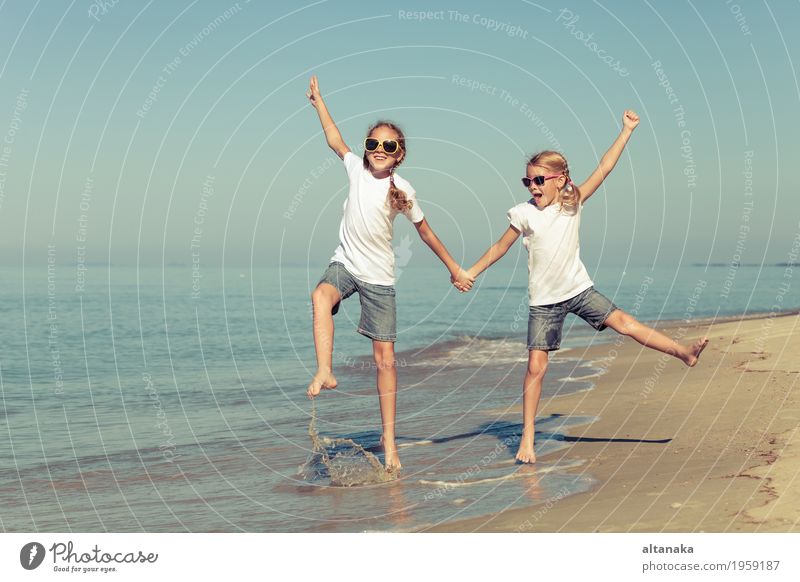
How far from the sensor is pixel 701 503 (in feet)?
20.3

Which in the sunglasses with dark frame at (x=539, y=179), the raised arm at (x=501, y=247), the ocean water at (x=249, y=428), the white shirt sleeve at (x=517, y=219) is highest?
the sunglasses with dark frame at (x=539, y=179)

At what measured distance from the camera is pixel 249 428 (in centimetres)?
1170

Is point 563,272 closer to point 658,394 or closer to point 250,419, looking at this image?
point 658,394

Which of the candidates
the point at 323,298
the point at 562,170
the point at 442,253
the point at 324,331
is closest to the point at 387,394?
the point at 324,331

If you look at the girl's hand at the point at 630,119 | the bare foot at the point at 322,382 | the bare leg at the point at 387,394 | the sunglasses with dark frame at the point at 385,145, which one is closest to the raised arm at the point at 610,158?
the girl's hand at the point at 630,119

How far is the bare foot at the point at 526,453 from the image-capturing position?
8.23m

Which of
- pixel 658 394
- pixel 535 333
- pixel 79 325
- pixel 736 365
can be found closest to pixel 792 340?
pixel 736 365

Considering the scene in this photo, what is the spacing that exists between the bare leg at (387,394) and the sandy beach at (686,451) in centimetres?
142

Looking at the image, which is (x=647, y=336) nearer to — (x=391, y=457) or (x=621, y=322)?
(x=621, y=322)

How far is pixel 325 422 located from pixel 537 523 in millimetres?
5939

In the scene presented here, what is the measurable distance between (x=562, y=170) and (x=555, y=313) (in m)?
1.35

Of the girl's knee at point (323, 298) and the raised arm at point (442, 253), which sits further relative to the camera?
the raised arm at point (442, 253)

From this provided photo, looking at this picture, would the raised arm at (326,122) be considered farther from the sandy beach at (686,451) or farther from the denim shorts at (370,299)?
the sandy beach at (686,451)

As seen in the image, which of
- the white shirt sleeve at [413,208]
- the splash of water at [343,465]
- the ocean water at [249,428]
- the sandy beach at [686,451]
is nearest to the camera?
the sandy beach at [686,451]
